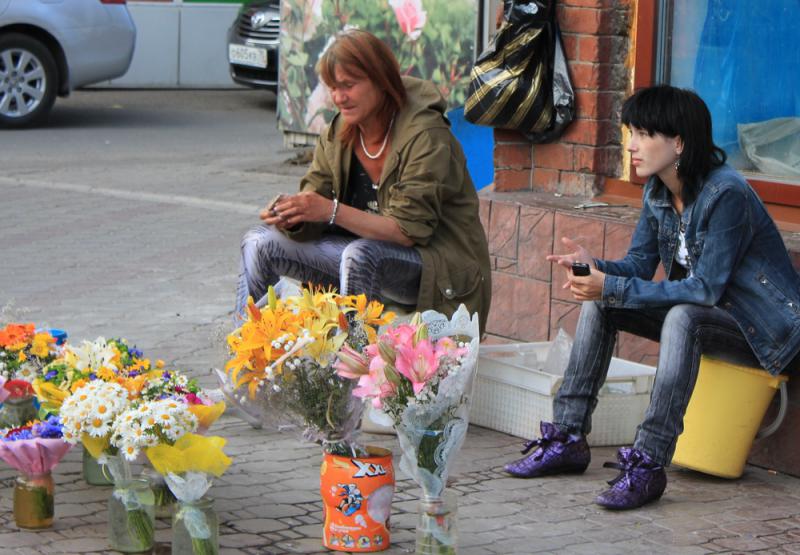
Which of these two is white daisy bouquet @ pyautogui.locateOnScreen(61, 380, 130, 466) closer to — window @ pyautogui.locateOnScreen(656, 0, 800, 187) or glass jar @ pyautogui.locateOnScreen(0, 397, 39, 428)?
glass jar @ pyautogui.locateOnScreen(0, 397, 39, 428)

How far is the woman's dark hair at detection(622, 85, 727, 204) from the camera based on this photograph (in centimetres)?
437

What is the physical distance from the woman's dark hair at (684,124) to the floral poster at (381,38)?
15.2 feet

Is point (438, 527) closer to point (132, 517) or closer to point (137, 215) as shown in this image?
point (132, 517)

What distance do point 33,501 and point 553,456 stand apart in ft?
5.04

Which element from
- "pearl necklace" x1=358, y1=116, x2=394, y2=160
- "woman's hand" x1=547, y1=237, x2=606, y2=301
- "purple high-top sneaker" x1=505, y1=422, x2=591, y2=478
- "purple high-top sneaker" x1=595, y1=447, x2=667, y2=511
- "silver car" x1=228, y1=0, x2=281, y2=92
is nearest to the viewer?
"purple high-top sneaker" x1=595, y1=447, x2=667, y2=511

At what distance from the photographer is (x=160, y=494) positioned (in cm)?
405

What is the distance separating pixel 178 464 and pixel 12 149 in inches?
329

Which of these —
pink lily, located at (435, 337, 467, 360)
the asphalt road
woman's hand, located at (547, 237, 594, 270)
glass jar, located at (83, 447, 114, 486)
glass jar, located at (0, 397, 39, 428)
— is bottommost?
the asphalt road

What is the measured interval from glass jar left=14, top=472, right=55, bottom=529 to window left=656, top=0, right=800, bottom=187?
2726mm

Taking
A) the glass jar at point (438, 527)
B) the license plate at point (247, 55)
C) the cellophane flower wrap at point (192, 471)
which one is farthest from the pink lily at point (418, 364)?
the license plate at point (247, 55)

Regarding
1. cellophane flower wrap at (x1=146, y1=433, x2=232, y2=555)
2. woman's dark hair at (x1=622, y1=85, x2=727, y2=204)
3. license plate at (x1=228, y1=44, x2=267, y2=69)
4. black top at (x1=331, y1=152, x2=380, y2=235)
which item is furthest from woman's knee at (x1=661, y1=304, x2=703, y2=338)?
license plate at (x1=228, y1=44, x2=267, y2=69)

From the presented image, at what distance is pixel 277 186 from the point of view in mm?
10281

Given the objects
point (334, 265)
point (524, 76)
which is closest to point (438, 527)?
point (334, 265)

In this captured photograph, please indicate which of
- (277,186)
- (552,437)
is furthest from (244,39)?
(552,437)
